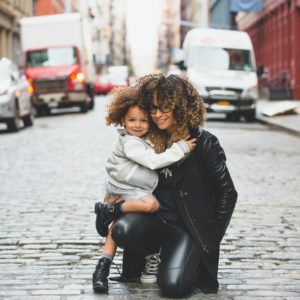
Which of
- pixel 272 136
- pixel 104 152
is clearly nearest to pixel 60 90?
pixel 272 136

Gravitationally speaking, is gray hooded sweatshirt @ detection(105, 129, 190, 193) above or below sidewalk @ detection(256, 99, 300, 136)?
above

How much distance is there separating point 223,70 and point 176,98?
20046 millimetres

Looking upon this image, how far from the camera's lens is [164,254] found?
4.68 meters

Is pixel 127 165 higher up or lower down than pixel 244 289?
higher up

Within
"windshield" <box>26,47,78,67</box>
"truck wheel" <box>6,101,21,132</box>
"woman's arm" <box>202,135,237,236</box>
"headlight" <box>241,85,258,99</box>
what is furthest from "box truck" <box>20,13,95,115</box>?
"woman's arm" <box>202,135,237,236</box>

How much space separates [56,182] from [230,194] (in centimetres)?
552

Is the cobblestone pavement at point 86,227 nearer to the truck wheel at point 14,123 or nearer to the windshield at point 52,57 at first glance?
the truck wheel at point 14,123

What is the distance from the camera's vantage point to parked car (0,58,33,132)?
1880 cm

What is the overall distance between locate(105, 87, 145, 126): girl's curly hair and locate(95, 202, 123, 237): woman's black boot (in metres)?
0.50

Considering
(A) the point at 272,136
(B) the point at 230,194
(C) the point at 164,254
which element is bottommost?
(A) the point at 272,136

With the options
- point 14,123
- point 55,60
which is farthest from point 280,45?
point 14,123

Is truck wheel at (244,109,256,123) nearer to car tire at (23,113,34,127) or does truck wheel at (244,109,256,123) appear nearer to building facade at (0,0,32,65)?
car tire at (23,113,34,127)

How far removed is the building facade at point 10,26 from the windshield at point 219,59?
20496mm

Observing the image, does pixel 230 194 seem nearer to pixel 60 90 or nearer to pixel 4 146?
pixel 4 146
